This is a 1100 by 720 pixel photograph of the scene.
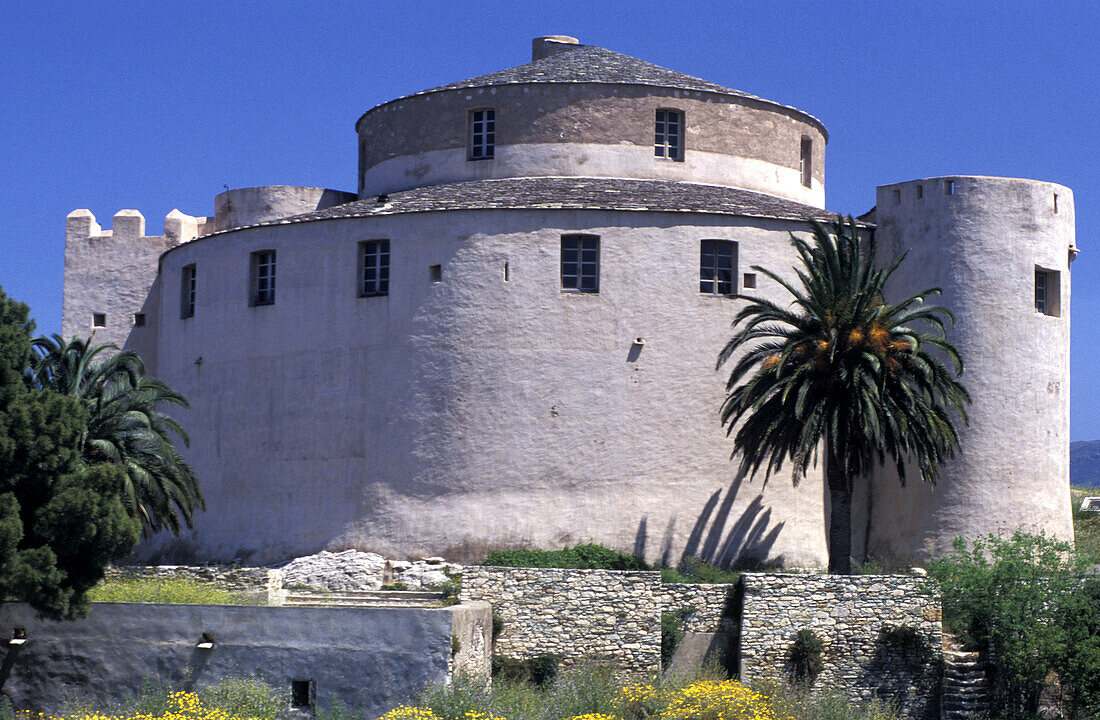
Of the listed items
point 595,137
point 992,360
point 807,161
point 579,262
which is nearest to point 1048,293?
point 992,360

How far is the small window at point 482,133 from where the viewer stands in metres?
41.9

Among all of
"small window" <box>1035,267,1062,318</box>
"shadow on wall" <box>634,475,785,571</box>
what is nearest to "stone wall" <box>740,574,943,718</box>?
"shadow on wall" <box>634,475,785,571</box>

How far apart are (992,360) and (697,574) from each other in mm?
8636

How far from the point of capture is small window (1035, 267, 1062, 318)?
3794 cm

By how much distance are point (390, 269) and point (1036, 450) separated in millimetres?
15553

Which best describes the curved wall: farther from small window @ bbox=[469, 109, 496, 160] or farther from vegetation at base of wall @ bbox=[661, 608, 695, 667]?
vegetation at base of wall @ bbox=[661, 608, 695, 667]

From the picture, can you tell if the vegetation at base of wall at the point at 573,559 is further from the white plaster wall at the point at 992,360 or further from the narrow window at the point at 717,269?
the narrow window at the point at 717,269

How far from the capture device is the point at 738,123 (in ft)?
139

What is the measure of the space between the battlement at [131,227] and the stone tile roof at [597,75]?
24.1ft

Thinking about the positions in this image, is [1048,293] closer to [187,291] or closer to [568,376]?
[568,376]

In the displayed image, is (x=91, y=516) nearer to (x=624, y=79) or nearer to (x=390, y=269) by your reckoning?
(x=390, y=269)

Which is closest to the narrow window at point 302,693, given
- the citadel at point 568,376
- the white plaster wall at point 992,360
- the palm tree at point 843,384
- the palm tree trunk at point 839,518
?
the citadel at point 568,376

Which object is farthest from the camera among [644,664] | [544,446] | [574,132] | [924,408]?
[574,132]

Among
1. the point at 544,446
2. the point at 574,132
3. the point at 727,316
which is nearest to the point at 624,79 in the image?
the point at 574,132
